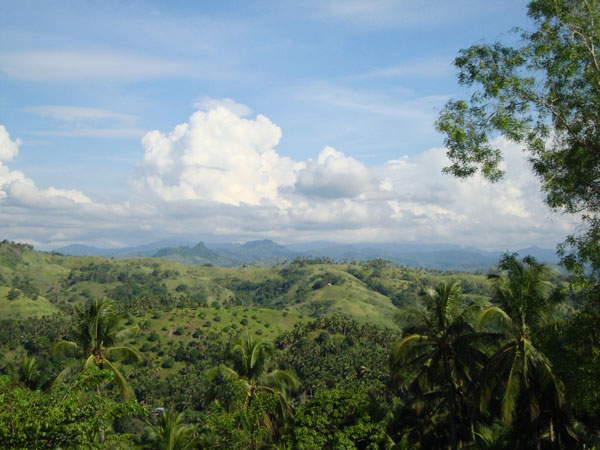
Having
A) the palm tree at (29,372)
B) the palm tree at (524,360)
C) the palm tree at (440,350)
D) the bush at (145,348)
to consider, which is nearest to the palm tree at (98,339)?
the palm tree at (29,372)

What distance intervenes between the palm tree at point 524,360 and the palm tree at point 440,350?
6.22 feet

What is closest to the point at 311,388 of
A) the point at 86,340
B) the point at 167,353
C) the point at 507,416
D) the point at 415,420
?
the point at 167,353

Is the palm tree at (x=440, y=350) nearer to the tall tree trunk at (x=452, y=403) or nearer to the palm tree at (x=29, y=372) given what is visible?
the tall tree trunk at (x=452, y=403)

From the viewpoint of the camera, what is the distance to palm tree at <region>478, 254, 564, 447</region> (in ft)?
66.6

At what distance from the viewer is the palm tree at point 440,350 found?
2552 cm

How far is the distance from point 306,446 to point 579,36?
74.9ft

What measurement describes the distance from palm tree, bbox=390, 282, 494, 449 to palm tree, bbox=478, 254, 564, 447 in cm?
190

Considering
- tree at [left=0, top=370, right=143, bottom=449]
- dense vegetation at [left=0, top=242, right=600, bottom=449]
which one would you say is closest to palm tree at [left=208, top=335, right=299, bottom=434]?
dense vegetation at [left=0, top=242, right=600, bottom=449]

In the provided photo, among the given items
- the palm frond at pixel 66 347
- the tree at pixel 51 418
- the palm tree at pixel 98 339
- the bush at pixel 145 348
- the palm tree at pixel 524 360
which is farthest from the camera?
the bush at pixel 145 348

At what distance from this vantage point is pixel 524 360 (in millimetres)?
20297

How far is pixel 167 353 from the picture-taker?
159 m

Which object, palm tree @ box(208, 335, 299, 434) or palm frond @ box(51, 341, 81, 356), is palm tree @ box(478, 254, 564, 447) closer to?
palm tree @ box(208, 335, 299, 434)

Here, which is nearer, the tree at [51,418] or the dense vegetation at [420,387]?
the tree at [51,418]

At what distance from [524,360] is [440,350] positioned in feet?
21.8
